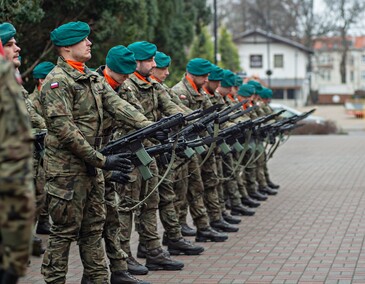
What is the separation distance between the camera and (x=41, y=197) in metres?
5.67

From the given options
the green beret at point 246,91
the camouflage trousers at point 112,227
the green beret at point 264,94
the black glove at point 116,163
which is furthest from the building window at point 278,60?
the black glove at point 116,163

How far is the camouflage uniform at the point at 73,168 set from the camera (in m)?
6.46

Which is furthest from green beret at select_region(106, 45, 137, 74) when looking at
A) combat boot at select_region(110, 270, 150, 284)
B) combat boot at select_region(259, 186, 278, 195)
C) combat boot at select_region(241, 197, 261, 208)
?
combat boot at select_region(259, 186, 278, 195)

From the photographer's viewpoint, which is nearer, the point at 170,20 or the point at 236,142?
the point at 236,142

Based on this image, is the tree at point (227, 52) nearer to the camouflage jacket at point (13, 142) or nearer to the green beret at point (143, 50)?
the green beret at point (143, 50)

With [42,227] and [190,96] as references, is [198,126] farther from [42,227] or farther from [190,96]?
[42,227]

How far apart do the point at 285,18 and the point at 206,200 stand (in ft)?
256

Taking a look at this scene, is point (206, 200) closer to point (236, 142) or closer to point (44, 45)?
point (236, 142)

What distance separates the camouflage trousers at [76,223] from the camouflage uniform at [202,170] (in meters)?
3.20

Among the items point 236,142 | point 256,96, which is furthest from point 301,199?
point 236,142

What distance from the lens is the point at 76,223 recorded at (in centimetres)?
661

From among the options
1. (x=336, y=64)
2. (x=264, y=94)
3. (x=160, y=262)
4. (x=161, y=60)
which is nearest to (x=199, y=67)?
(x=161, y=60)

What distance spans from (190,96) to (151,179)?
6.97 feet

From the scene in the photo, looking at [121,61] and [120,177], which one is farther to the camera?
[121,61]
